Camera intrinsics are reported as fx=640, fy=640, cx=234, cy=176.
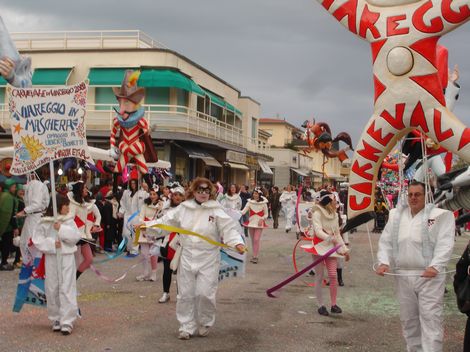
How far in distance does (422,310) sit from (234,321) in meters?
2.86

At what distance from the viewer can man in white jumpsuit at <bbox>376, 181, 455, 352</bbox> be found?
5.76m

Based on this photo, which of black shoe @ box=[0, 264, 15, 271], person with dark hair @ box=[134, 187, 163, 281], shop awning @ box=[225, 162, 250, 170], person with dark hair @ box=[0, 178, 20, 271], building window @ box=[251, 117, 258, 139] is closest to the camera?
person with dark hair @ box=[134, 187, 163, 281]

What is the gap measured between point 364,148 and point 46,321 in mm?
4330

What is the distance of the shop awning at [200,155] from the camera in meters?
29.3

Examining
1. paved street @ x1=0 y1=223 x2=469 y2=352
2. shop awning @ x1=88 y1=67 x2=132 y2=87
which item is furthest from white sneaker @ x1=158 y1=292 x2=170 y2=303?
shop awning @ x1=88 y1=67 x2=132 y2=87

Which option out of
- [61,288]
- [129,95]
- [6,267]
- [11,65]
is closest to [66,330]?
[61,288]

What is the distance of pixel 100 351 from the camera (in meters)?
6.50

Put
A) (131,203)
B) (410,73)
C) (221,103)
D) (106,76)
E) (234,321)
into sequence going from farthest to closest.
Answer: (221,103) < (106,76) < (131,203) < (234,321) < (410,73)

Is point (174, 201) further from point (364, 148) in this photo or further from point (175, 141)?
point (175, 141)

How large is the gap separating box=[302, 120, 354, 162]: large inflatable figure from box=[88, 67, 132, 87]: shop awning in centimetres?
2104

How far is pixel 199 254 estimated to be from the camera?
7.40m

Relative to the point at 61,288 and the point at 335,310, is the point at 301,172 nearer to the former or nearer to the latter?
the point at 335,310

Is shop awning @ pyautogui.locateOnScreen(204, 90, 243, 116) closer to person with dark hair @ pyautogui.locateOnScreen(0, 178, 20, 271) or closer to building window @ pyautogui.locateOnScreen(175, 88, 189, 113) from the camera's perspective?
building window @ pyautogui.locateOnScreen(175, 88, 189, 113)

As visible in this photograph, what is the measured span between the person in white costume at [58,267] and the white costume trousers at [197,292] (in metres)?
1.24
